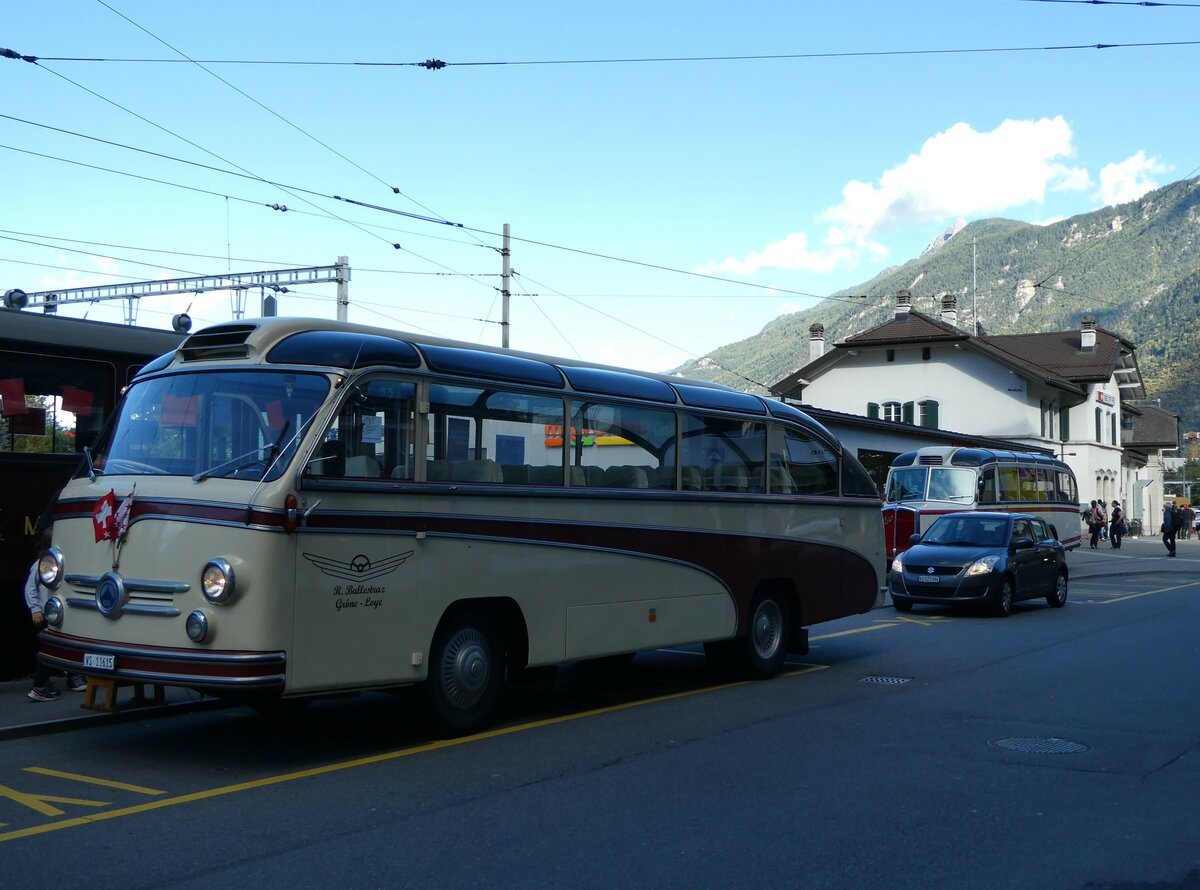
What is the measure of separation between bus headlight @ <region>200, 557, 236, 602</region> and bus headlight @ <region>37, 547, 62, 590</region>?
57.3 inches

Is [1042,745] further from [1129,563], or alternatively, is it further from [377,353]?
[1129,563]

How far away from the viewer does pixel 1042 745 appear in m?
9.35

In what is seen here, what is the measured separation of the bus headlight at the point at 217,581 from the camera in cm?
776

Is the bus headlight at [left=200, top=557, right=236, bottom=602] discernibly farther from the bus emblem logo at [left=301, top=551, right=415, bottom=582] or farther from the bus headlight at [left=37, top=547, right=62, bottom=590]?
the bus headlight at [left=37, top=547, right=62, bottom=590]

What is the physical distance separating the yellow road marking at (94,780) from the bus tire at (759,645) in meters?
6.49

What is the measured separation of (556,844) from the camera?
6.51 m

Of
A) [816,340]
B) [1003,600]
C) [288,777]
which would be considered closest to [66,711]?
[288,777]

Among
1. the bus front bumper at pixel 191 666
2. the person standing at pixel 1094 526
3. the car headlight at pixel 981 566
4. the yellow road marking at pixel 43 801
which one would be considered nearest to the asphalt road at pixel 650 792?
the yellow road marking at pixel 43 801

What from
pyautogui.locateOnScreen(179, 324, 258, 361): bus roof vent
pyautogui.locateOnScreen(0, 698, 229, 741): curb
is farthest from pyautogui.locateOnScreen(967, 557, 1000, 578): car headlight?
pyautogui.locateOnScreen(179, 324, 258, 361): bus roof vent

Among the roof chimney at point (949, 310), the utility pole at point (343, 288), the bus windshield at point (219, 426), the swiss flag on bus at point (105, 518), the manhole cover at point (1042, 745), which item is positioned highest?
the roof chimney at point (949, 310)

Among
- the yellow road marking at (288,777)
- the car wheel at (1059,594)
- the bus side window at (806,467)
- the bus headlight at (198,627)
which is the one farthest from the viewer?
the car wheel at (1059,594)

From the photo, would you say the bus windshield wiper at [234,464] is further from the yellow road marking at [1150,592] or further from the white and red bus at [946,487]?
the white and red bus at [946,487]

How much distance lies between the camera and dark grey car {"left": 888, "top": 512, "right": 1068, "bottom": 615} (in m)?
20.0

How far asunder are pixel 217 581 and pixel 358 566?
97 centimetres
